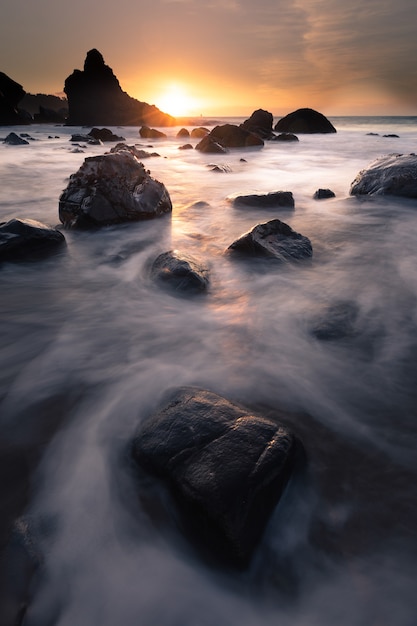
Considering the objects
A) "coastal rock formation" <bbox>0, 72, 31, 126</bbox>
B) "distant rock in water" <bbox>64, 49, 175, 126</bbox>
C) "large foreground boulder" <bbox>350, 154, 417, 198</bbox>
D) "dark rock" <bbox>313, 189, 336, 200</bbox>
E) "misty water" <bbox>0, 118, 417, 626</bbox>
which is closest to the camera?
"misty water" <bbox>0, 118, 417, 626</bbox>

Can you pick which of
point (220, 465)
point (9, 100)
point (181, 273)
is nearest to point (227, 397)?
point (220, 465)

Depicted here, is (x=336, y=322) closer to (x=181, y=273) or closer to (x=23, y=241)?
(x=181, y=273)

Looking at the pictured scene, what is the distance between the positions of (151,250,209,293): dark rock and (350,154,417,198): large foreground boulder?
17.1 feet

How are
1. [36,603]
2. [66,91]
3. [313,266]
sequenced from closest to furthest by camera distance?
[36,603] < [313,266] < [66,91]

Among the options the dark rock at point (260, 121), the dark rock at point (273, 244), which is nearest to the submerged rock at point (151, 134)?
the dark rock at point (260, 121)

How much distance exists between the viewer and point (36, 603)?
1311mm

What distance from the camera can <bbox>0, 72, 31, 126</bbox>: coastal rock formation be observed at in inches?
1666

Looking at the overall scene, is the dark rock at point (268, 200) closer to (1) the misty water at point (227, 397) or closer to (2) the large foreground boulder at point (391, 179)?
(2) the large foreground boulder at point (391, 179)

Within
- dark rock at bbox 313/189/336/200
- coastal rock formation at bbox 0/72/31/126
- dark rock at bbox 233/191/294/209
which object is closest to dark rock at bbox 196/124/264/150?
dark rock at bbox 313/189/336/200

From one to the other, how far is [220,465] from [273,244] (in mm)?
3324

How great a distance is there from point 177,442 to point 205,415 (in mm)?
197

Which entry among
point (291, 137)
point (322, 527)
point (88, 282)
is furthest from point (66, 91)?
point (322, 527)

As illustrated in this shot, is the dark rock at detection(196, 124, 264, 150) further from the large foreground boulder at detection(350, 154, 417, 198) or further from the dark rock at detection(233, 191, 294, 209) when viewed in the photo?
the dark rock at detection(233, 191, 294, 209)

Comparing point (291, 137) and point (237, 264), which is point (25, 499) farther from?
point (291, 137)
